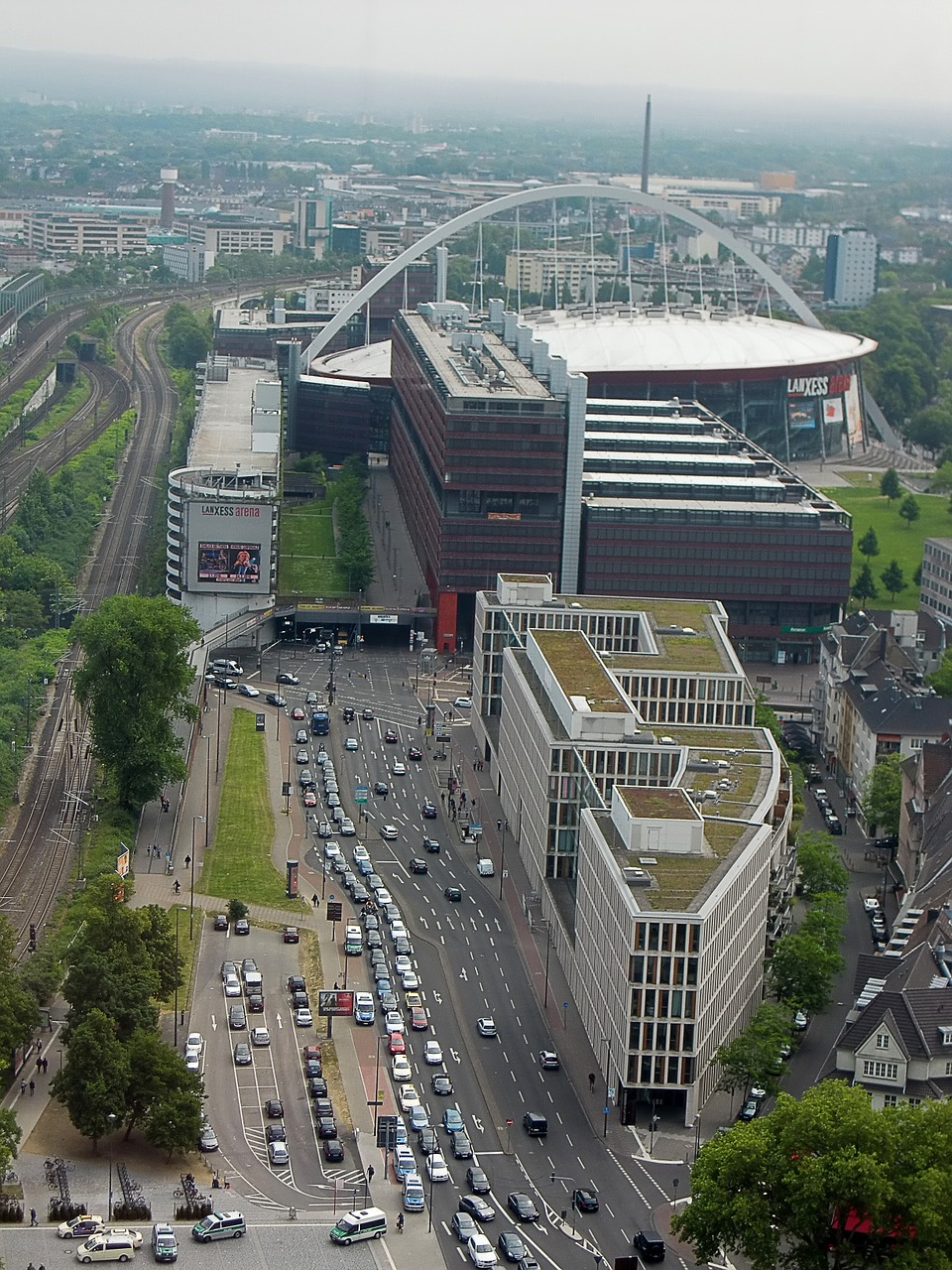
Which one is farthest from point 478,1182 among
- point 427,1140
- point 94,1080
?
point 94,1080

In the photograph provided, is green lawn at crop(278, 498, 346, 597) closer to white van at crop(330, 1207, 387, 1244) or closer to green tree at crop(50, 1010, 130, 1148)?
green tree at crop(50, 1010, 130, 1148)

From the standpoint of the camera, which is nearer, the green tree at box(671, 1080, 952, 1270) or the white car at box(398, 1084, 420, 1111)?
the green tree at box(671, 1080, 952, 1270)

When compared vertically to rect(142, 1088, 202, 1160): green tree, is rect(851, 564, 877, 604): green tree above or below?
below

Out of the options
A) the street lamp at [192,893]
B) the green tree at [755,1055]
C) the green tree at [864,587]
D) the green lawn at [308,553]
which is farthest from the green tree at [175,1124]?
the green tree at [864,587]

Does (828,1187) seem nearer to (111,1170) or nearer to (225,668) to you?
(111,1170)

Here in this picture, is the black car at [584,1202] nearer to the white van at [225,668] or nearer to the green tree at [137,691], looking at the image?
the green tree at [137,691]

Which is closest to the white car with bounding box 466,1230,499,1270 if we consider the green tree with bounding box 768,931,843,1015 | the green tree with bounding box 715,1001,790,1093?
the green tree with bounding box 715,1001,790,1093
